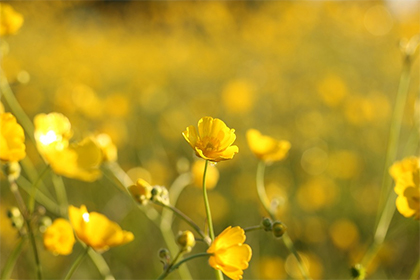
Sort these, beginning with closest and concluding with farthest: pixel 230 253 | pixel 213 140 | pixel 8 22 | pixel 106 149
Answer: pixel 230 253 < pixel 213 140 < pixel 106 149 < pixel 8 22

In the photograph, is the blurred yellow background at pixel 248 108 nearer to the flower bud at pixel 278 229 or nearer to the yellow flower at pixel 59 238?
the flower bud at pixel 278 229

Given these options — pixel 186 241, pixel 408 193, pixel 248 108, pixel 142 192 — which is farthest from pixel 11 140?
pixel 248 108

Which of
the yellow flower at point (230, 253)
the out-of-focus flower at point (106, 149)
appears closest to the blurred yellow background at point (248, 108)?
the out-of-focus flower at point (106, 149)

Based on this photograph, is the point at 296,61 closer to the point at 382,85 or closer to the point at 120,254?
the point at 382,85

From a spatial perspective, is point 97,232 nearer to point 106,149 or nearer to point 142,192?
point 142,192

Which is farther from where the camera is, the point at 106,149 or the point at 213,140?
the point at 106,149

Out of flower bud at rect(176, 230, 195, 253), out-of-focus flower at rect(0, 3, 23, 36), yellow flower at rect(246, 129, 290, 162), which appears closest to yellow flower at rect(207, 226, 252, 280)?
flower bud at rect(176, 230, 195, 253)
